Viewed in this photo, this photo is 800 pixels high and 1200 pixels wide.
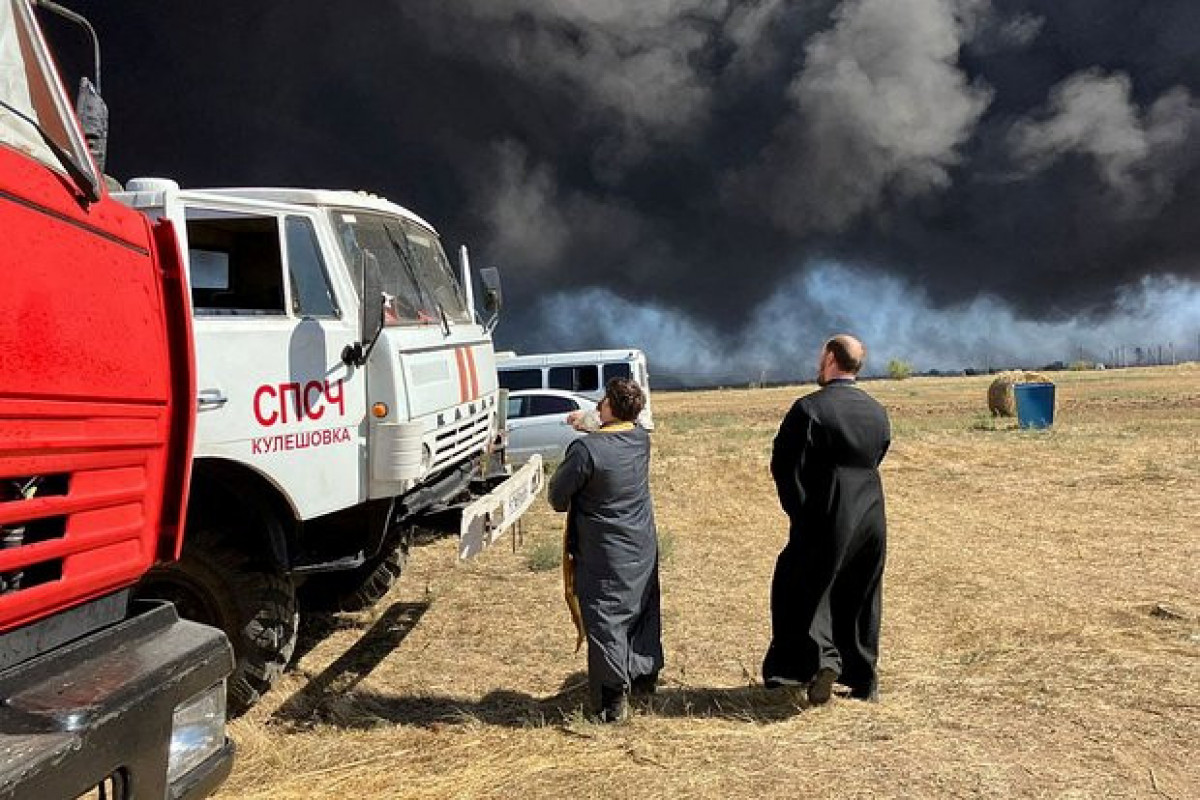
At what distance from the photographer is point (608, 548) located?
4430mm

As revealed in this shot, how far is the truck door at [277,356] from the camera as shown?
Answer: 417cm

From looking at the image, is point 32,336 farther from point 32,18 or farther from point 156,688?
point 32,18

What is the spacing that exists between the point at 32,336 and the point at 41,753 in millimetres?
813

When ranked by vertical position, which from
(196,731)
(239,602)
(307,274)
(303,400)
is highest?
(307,274)

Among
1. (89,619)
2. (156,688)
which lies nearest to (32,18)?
(89,619)

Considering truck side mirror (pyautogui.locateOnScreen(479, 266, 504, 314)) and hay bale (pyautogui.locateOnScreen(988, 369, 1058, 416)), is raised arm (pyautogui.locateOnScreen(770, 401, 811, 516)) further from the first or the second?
hay bale (pyautogui.locateOnScreen(988, 369, 1058, 416))

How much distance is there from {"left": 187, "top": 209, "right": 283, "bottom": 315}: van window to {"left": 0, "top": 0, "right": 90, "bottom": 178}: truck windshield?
2.24 metres

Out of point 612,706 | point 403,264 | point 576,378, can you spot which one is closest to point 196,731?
point 612,706

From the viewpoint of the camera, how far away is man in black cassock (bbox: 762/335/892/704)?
4391mm

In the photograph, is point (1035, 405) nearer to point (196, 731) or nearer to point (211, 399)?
point (211, 399)

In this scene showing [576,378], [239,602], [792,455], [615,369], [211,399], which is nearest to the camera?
[211,399]

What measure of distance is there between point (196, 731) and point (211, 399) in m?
2.01

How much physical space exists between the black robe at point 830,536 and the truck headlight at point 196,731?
269 cm

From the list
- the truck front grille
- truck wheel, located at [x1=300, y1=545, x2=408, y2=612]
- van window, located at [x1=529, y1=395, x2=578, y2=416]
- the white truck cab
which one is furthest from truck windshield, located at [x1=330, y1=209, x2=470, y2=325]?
van window, located at [x1=529, y1=395, x2=578, y2=416]
